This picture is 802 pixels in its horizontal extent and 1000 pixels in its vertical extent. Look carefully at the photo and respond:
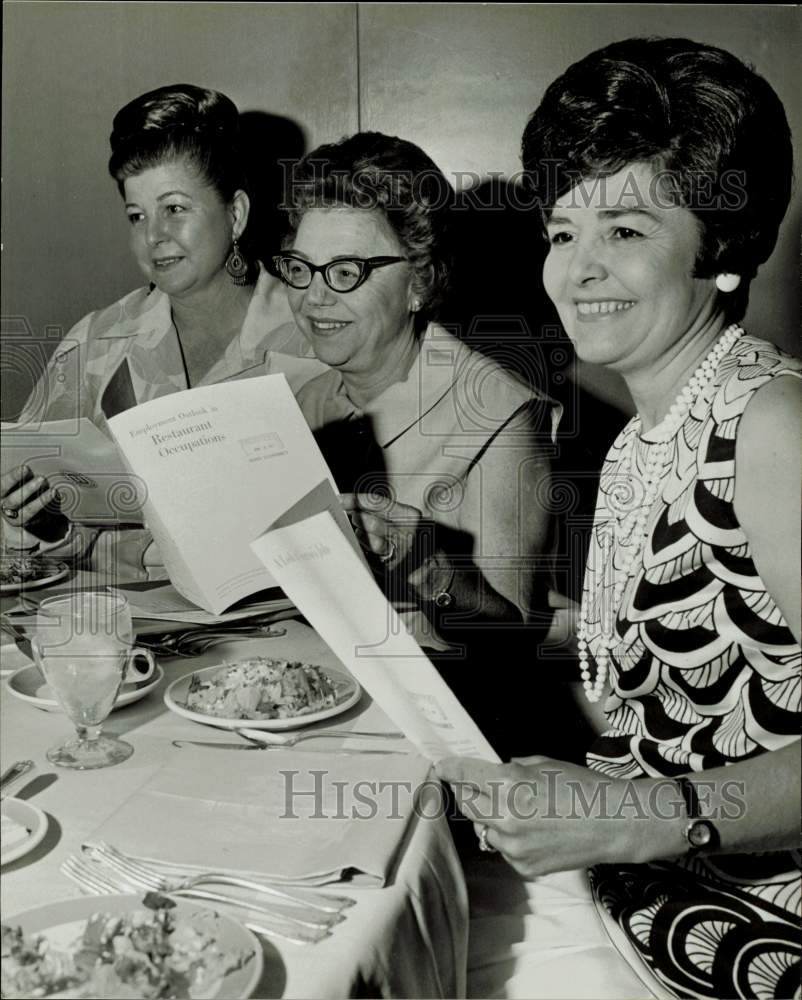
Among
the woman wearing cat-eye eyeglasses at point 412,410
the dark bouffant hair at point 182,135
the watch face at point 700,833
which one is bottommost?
the watch face at point 700,833

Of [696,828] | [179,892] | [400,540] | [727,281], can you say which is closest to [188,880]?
[179,892]

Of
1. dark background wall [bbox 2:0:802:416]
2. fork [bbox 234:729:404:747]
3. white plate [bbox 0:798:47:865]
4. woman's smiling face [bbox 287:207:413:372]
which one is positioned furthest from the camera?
woman's smiling face [bbox 287:207:413:372]

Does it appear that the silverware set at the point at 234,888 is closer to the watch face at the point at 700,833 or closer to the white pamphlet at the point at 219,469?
the watch face at the point at 700,833

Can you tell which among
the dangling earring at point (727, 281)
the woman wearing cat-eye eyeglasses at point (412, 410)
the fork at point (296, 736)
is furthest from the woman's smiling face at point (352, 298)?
the fork at point (296, 736)

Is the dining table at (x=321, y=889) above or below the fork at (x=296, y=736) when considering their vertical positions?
below

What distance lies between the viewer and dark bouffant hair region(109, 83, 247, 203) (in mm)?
1146

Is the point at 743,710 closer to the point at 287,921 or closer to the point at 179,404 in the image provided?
the point at 287,921

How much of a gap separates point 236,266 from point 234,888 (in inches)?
30.1

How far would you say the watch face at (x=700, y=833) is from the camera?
840 mm

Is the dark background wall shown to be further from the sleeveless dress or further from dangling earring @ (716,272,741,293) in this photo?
the sleeveless dress

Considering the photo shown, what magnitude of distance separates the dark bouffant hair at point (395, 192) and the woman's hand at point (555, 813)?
58cm

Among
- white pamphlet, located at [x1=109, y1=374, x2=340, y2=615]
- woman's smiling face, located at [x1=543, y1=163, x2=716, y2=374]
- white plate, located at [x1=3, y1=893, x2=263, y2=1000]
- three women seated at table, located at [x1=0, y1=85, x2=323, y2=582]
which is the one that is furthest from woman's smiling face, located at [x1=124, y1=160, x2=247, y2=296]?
white plate, located at [x1=3, y1=893, x2=263, y2=1000]

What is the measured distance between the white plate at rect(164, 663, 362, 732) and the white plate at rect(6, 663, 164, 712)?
4 centimetres

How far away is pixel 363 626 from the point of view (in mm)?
823
